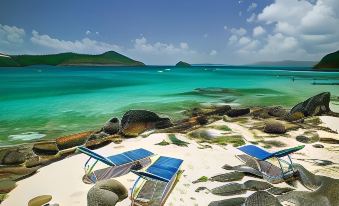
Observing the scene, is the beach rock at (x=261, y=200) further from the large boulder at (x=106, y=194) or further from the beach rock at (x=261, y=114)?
the beach rock at (x=261, y=114)

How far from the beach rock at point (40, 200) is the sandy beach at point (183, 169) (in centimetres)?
17

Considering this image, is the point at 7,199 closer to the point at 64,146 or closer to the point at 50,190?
the point at 50,190

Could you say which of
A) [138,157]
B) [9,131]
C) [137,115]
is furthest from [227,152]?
[9,131]

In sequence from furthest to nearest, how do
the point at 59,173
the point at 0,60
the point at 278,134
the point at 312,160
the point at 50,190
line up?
the point at 0,60, the point at 278,134, the point at 312,160, the point at 59,173, the point at 50,190

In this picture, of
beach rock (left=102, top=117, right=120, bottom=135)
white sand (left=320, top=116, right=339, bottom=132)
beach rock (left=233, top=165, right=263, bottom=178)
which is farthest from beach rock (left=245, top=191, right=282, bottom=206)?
white sand (left=320, top=116, right=339, bottom=132)

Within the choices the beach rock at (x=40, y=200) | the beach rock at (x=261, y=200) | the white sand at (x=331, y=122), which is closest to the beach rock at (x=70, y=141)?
the beach rock at (x=40, y=200)

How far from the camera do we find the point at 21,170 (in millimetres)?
8992

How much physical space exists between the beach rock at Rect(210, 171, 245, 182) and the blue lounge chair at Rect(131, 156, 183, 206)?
1224 mm

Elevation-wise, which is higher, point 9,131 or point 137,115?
point 137,115

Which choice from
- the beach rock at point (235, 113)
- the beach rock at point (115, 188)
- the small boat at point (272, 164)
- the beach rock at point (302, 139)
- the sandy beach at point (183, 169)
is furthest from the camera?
the beach rock at point (235, 113)

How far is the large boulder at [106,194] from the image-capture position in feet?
20.6

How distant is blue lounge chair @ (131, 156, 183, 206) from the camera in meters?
6.30

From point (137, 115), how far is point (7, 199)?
7.99m

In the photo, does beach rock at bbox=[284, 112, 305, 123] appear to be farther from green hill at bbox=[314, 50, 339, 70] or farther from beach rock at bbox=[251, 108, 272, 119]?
green hill at bbox=[314, 50, 339, 70]
